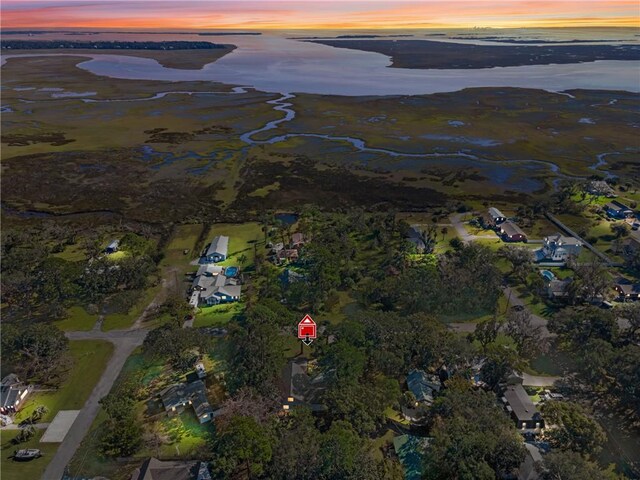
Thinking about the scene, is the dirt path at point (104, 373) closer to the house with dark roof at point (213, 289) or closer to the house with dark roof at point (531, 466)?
the house with dark roof at point (213, 289)

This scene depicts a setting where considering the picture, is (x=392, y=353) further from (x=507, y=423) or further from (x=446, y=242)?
(x=446, y=242)

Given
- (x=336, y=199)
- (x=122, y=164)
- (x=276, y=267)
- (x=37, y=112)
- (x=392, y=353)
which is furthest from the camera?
(x=37, y=112)

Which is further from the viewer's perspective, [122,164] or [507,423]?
[122,164]

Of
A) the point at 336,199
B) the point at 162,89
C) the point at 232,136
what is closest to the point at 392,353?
the point at 336,199

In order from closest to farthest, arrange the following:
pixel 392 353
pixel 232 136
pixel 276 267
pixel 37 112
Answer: pixel 392 353 → pixel 276 267 → pixel 232 136 → pixel 37 112

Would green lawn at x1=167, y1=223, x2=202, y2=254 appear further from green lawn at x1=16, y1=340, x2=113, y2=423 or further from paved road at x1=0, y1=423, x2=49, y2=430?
paved road at x1=0, y1=423, x2=49, y2=430

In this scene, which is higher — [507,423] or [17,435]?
[507,423]

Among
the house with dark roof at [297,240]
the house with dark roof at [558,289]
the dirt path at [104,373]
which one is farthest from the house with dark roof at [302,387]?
the house with dark roof at [558,289]
